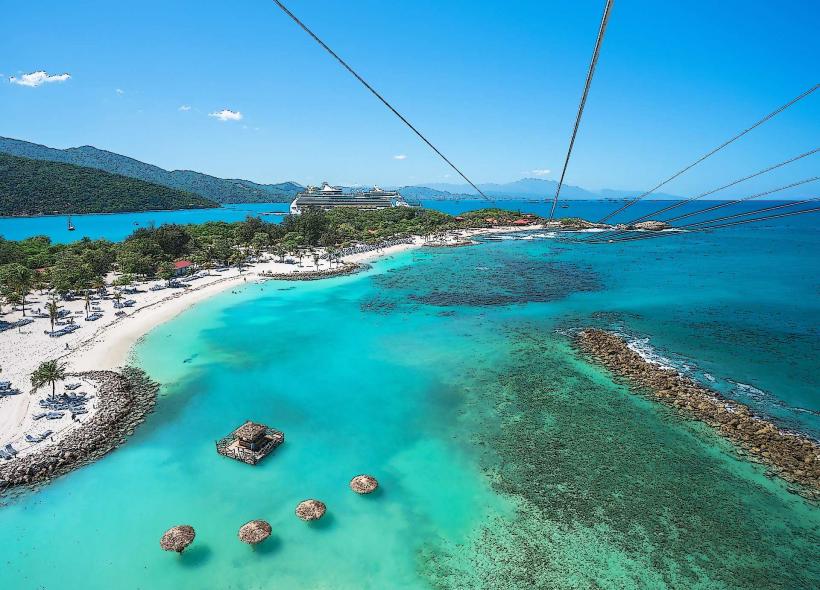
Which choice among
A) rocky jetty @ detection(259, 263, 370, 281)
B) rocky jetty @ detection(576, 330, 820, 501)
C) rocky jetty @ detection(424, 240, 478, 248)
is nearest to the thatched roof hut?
rocky jetty @ detection(576, 330, 820, 501)

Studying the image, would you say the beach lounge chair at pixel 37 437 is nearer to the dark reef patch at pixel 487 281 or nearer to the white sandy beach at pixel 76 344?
the white sandy beach at pixel 76 344

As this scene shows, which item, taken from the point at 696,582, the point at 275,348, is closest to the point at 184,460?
the point at 275,348

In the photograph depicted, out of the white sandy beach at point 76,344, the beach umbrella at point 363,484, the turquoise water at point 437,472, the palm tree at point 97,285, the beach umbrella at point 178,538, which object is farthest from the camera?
the palm tree at point 97,285

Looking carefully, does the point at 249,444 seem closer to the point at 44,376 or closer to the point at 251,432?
the point at 251,432

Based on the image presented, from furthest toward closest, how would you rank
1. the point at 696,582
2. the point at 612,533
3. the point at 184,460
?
the point at 184,460, the point at 612,533, the point at 696,582

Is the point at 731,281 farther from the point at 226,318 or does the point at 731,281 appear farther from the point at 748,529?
the point at 226,318

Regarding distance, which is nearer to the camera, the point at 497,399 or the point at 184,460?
the point at 184,460

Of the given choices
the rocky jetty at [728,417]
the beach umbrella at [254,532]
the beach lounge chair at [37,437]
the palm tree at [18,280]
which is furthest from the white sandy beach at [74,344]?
the rocky jetty at [728,417]

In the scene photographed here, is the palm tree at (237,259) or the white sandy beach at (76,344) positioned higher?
the palm tree at (237,259)
